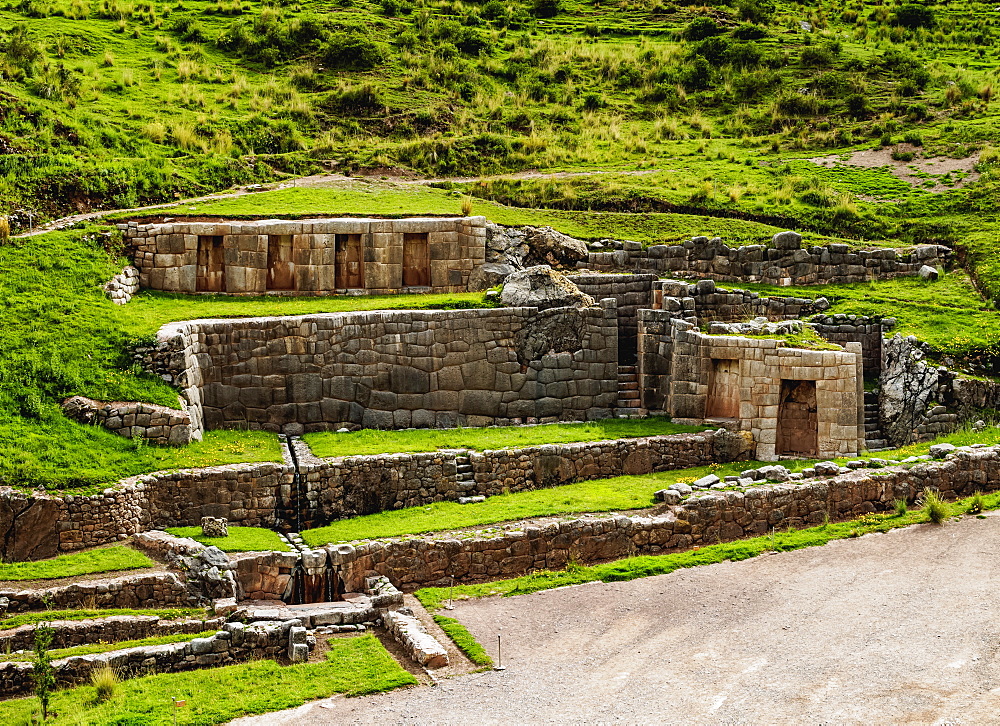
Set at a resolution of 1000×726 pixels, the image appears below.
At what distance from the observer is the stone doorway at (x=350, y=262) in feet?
92.8

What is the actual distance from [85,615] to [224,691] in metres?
2.62

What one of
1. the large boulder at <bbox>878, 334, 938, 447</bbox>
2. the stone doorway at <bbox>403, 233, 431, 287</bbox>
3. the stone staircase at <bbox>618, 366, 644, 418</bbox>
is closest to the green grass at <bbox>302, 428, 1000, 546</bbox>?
the large boulder at <bbox>878, 334, 938, 447</bbox>

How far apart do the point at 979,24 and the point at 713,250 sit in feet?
88.0

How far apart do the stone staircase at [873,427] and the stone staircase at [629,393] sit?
4.51m

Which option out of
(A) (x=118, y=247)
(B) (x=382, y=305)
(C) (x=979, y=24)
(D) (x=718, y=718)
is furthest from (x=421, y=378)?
(C) (x=979, y=24)

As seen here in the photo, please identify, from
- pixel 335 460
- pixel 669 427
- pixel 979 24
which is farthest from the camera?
pixel 979 24

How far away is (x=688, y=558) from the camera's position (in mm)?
20109

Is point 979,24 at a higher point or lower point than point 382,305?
higher

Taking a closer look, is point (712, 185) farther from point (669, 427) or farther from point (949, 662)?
point (949, 662)

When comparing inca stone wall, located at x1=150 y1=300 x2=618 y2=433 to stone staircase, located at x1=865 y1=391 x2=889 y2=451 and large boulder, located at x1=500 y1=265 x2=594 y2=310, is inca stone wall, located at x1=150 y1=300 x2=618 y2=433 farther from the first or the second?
stone staircase, located at x1=865 y1=391 x2=889 y2=451

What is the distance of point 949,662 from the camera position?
1559 centimetres

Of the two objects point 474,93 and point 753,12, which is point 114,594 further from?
point 753,12

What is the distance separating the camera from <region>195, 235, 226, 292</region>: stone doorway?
2744 centimetres

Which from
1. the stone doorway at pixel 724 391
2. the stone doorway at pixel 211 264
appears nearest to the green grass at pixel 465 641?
the stone doorway at pixel 724 391
